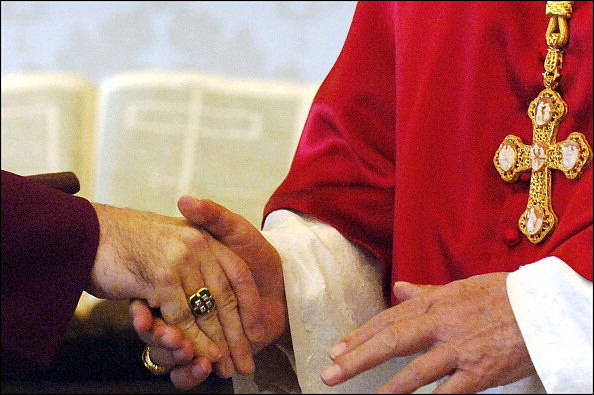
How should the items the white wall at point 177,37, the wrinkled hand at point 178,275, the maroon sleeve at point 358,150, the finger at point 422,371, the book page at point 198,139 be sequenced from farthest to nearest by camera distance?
the white wall at point 177,37 < the book page at point 198,139 < the maroon sleeve at point 358,150 < the wrinkled hand at point 178,275 < the finger at point 422,371

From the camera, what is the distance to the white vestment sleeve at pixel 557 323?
0.74 metres

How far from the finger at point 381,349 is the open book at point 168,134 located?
1.28 metres

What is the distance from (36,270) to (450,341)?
454 millimetres

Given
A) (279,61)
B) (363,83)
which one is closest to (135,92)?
(279,61)

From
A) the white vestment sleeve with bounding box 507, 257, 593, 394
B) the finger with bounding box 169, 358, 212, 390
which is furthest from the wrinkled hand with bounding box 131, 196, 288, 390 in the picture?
the white vestment sleeve with bounding box 507, 257, 593, 394

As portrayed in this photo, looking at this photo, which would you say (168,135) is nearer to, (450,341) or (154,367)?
(154,367)

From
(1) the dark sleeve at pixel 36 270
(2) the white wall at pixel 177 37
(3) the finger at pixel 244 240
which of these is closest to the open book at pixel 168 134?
(2) the white wall at pixel 177 37

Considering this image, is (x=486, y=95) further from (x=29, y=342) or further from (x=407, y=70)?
(x=29, y=342)

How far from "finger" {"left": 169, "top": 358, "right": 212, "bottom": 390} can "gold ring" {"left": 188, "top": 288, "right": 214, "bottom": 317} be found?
0.06 m

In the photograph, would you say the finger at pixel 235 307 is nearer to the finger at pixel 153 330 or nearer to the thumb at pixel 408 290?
the finger at pixel 153 330

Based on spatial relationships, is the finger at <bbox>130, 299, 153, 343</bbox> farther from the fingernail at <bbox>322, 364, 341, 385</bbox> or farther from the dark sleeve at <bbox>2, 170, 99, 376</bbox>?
the fingernail at <bbox>322, 364, 341, 385</bbox>

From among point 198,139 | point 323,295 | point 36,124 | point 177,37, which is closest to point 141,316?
point 323,295

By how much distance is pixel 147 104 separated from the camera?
2.11m

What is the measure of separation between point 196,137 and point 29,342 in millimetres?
1263
